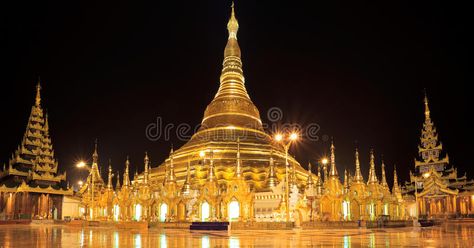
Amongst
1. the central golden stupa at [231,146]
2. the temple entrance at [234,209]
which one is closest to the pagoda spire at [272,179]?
the central golden stupa at [231,146]

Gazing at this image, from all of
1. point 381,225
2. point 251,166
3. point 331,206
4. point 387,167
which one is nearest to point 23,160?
point 251,166

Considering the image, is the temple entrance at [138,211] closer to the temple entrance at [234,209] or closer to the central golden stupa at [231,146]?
the central golden stupa at [231,146]

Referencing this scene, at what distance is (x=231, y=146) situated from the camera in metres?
54.2

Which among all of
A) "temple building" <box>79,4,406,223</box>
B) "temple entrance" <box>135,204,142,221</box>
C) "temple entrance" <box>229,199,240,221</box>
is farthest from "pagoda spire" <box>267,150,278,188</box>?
"temple entrance" <box>135,204,142,221</box>

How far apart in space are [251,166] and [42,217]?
28.5 meters

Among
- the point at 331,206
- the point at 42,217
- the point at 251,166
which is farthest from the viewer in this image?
the point at 42,217

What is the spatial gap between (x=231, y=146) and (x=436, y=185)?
29.8 metres

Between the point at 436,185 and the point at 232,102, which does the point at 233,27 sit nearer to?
the point at 232,102

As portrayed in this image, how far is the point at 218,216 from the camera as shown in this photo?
35.9 meters

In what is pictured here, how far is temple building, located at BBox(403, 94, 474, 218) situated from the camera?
5719 centimetres

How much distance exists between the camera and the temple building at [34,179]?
55.1 meters

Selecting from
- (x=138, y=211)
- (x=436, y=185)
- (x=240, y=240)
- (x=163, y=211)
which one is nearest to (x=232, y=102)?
(x=138, y=211)

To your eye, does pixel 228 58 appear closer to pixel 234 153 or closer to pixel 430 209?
pixel 234 153

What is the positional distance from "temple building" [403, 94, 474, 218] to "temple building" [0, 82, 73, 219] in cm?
4983
